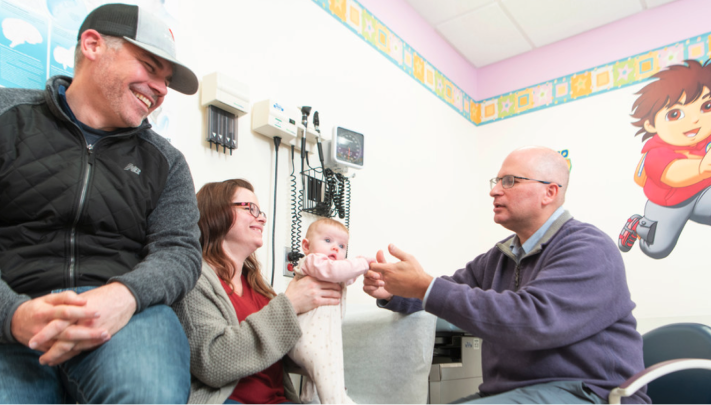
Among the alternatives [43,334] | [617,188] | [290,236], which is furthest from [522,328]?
[617,188]

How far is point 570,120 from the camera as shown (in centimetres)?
420

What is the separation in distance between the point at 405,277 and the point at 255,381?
21.8 inches

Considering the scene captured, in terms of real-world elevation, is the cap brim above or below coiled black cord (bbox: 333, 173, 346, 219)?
above

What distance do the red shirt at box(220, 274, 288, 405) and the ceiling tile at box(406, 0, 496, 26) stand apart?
2865 millimetres

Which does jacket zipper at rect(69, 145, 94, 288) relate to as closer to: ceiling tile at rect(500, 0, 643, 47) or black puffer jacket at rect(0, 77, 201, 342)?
black puffer jacket at rect(0, 77, 201, 342)

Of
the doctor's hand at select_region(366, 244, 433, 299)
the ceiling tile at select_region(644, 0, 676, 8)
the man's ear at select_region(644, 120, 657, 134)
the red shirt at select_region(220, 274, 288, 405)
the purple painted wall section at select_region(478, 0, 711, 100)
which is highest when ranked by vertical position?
the ceiling tile at select_region(644, 0, 676, 8)

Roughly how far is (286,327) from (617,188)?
3245 millimetres

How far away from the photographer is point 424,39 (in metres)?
4.11

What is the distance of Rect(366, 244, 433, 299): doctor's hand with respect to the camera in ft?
5.37

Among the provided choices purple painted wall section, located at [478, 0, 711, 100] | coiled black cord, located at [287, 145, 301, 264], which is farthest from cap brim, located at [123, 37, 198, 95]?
purple painted wall section, located at [478, 0, 711, 100]

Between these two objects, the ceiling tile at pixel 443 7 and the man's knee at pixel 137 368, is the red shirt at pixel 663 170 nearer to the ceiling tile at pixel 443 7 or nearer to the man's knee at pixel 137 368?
the ceiling tile at pixel 443 7

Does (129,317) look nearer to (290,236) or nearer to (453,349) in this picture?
(290,236)

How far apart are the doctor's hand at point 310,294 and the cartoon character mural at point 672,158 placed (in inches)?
114

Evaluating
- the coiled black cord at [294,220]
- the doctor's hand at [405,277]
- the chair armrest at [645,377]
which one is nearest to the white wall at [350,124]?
the coiled black cord at [294,220]
